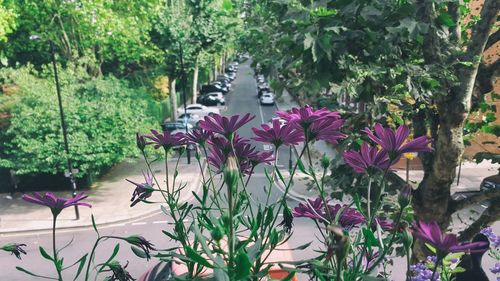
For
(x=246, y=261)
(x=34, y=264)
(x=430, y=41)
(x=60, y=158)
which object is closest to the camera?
(x=246, y=261)

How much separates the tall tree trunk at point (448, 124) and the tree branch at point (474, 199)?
0.16 feet

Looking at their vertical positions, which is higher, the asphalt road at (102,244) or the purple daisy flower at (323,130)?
the purple daisy flower at (323,130)

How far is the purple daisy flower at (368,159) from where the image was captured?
1.93m

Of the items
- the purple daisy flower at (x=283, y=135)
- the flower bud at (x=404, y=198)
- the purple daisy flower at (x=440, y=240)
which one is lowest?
the purple daisy flower at (x=440, y=240)

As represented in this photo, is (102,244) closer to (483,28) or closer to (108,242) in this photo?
(108,242)

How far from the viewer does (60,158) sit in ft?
52.0

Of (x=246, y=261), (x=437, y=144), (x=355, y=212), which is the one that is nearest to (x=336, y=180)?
(x=437, y=144)

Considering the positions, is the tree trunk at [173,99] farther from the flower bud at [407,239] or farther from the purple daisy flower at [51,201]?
the flower bud at [407,239]

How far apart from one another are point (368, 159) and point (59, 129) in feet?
53.1

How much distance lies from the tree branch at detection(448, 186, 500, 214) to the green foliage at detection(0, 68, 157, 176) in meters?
13.5

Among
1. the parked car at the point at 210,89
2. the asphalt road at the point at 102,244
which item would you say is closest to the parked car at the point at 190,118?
the asphalt road at the point at 102,244

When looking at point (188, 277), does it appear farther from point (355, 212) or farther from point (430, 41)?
point (430, 41)

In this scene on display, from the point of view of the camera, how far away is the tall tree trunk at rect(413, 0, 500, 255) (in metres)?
4.43

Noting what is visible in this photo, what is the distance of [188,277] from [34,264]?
39.4 feet
